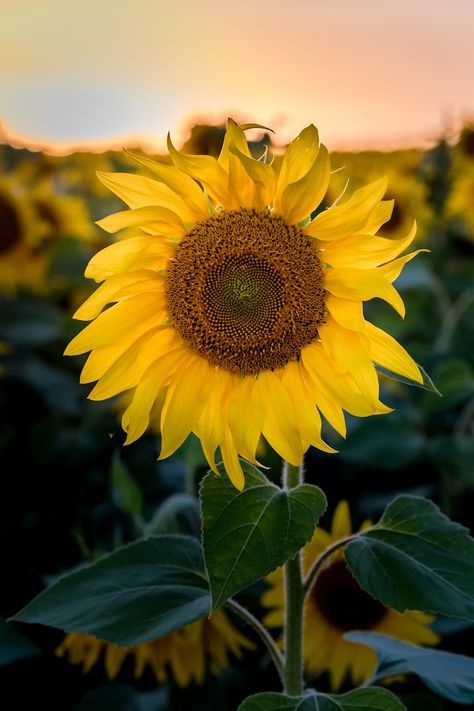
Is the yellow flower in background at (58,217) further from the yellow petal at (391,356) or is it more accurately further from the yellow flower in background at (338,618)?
the yellow petal at (391,356)

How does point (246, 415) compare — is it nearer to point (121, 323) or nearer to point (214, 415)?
point (214, 415)

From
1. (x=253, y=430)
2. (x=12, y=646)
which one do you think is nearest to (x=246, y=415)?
(x=253, y=430)

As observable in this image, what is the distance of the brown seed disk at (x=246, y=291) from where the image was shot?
4.39ft

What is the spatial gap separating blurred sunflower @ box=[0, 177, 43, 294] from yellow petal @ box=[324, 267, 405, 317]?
367 cm

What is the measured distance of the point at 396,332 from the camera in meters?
3.54

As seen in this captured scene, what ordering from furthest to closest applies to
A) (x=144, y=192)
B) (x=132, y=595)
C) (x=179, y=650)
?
(x=179, y=650)
(x=132, y=595)
(x=144, y=192)

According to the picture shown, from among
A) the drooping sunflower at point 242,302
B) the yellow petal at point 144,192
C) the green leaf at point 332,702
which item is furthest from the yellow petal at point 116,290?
the green leaf at point 332,702

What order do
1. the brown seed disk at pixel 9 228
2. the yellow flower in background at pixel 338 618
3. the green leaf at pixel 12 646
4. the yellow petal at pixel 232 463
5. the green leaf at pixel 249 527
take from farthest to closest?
the brown seed disk at pixel 9 228, the yellow flower in background at pixel 338 618, the green leaf at pixel 12 646, the yellow petal at pixel 232 463, the green leaf at pixel 249 527

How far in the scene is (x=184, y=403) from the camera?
1.38m

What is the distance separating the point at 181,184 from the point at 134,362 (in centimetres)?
28

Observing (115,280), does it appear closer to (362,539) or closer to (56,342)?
(362,539)

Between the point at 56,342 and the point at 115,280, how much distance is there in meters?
3.51

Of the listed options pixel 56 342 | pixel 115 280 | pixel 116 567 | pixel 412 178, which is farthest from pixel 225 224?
pixel 412 178

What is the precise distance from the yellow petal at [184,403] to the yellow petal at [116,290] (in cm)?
14
